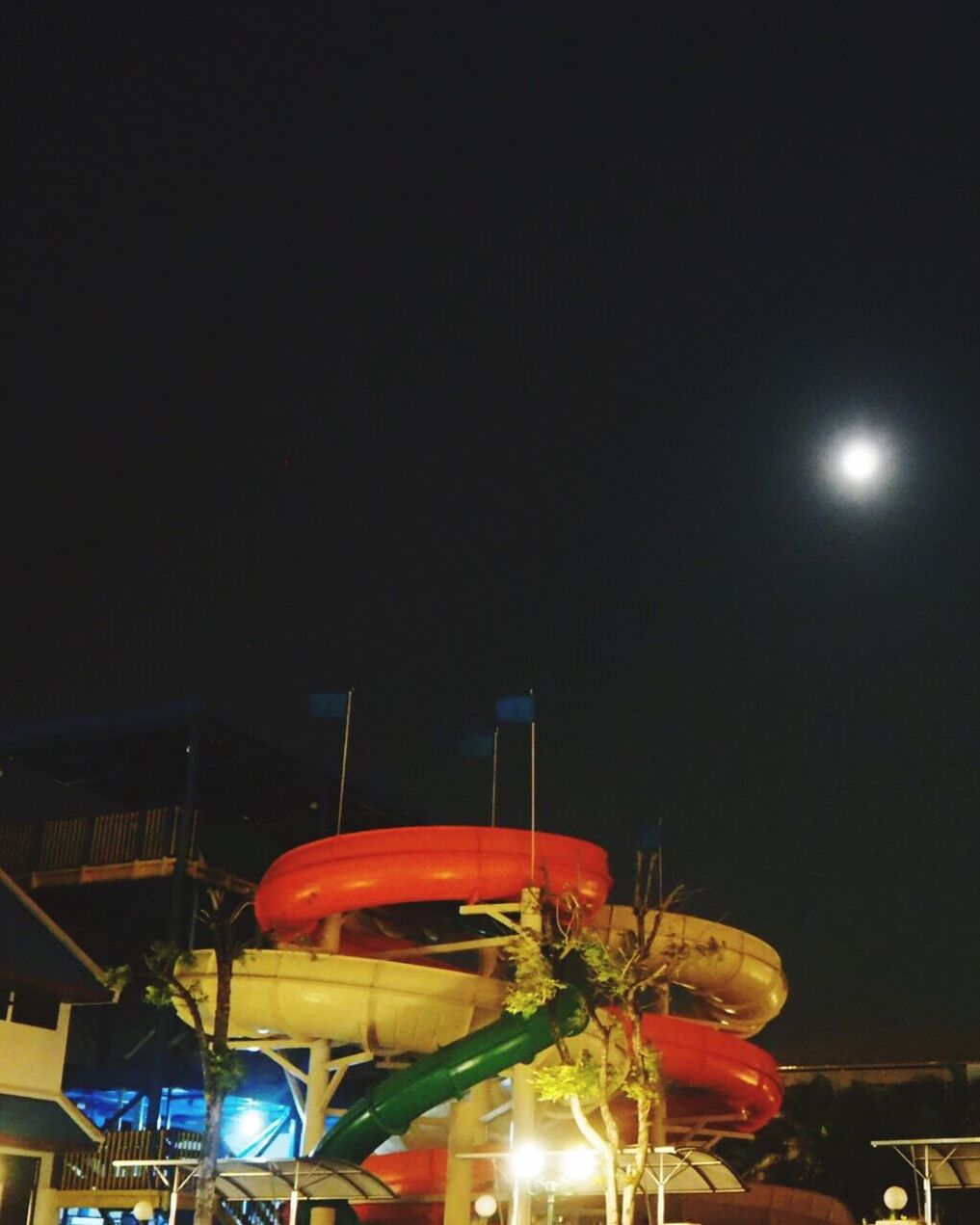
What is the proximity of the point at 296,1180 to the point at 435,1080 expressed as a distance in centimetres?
514

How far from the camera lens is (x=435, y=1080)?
26062mm

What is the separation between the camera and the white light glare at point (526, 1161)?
2298 centimetres

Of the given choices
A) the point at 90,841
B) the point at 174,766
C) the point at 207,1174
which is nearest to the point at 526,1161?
the point at 207,1174

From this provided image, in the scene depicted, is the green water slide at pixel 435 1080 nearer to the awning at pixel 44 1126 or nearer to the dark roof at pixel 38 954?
the awning at pixel 44 1126

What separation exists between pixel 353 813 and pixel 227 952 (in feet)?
63.9

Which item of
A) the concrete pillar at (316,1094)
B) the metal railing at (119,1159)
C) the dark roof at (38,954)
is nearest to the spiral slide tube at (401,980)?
the concrete pillar at (316,1094)

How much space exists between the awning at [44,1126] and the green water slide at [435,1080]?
435 centimetres

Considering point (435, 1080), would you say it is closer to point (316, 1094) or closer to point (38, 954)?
point (316, 1094)

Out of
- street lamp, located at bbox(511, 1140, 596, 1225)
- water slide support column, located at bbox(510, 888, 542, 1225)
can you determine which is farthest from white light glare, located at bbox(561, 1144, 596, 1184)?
water slide support column, located at bbox(510, 888, 542, 1225)

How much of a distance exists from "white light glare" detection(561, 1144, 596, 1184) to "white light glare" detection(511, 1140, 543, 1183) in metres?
0.59

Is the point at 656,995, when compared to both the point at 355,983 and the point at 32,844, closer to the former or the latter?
the point at 355,983

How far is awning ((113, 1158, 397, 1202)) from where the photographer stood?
21.2m

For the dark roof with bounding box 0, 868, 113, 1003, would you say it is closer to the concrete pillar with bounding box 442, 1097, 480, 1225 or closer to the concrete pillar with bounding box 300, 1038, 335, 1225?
the concrete pillar with bounding box 300, 1038, 335, 1225

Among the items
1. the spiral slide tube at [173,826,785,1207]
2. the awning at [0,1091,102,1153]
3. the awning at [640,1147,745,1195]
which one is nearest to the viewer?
the awning at [640,1147,745,1195]
